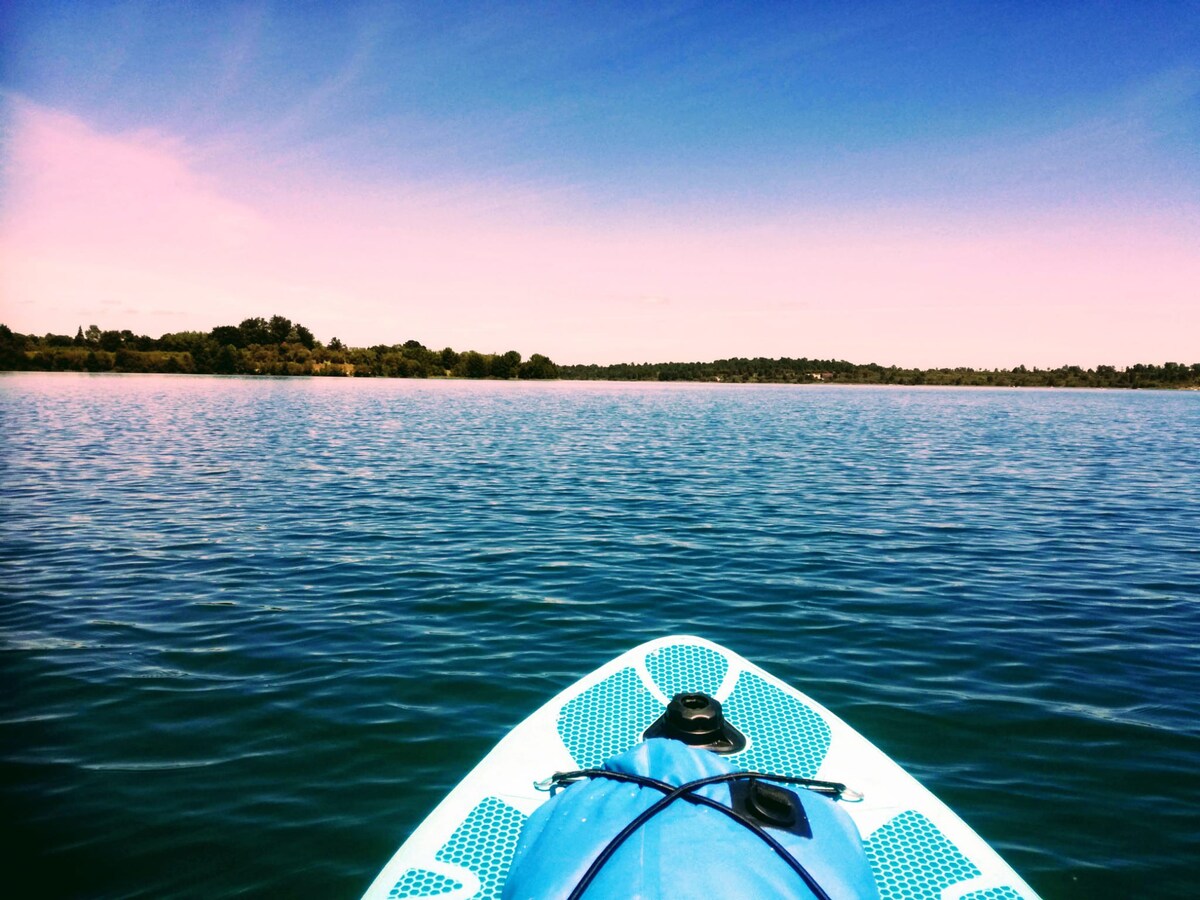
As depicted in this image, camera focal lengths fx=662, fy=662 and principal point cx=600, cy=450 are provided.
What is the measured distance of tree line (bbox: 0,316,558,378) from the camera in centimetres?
13425

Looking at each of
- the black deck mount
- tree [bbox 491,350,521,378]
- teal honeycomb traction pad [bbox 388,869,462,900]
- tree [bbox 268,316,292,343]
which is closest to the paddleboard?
teal honeycomb traction pad [bbox 388,869,462,900]

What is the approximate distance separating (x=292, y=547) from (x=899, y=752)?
1080 centimetres

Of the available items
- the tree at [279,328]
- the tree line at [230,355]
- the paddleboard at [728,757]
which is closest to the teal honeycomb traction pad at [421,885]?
the paddleboard at [728,757]

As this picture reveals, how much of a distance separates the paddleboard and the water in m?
1.12

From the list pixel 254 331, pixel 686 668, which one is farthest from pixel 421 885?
Answer: pixel 254 331

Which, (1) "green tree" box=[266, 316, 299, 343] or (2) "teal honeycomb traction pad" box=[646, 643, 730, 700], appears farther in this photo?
(1) "green tree" box=[266, 316, 299, 343]

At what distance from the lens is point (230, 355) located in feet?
507

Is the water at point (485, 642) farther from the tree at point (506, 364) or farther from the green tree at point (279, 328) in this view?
the green tree at point (279, 328)

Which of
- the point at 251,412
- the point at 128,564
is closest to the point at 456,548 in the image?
the point at 128,564

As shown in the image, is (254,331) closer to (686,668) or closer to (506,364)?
(506,364)

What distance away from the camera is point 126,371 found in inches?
5758

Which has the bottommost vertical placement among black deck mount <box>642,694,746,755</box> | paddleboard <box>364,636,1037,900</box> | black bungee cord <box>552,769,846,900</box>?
paddleboard <box>364,636,1037,900</box>

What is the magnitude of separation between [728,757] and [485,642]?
4709 millimetres

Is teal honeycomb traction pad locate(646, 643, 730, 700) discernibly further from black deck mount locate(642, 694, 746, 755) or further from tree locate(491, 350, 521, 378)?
tree locate(491, 350, 521, 378)
